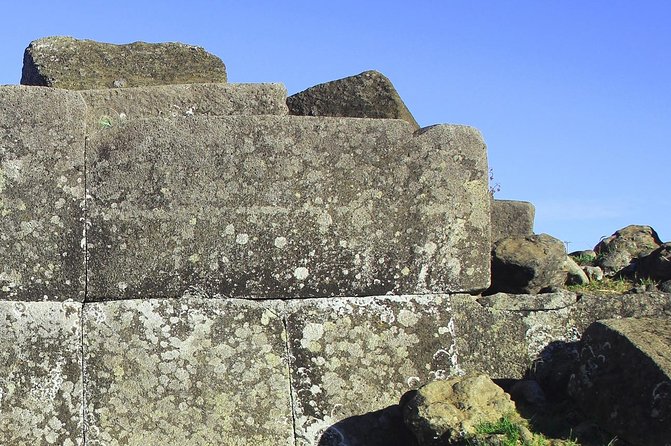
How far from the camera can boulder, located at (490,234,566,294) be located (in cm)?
608

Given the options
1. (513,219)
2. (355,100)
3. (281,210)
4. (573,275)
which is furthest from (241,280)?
(513,219)

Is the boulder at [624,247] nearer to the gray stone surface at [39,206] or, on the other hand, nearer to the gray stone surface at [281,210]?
the gray stone surface at [281,210]

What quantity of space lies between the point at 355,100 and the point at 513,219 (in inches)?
62.4

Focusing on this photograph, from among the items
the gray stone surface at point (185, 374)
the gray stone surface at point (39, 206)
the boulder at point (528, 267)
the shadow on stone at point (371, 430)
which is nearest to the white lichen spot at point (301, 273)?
the gray stone surface at point (185, 374)

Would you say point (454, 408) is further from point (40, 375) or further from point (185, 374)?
point (40, 375)

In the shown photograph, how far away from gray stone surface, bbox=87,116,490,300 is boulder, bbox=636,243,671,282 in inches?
61.4

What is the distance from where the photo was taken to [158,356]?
5414 mm

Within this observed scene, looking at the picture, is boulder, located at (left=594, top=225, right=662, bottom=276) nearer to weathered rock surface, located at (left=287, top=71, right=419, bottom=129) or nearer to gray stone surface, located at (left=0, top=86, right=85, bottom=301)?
weathered rock surface, located at (left=287, top=71, right=419, bottom=129)

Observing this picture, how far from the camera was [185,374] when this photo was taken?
541 cm

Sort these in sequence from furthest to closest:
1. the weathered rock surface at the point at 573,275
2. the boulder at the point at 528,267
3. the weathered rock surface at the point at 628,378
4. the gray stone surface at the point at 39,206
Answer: the weathered rock surface at the point at 573,275
the boulder at the point at 528,267
the gray stone surface at the point at 39,206
the weathered rock surface at the point at 628,378

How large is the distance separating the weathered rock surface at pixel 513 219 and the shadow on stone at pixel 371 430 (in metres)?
2.04

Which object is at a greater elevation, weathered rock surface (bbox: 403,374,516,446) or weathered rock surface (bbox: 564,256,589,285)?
weathered rock surface (bbox: 564,256,589,285)

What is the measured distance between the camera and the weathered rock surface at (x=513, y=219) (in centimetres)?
707

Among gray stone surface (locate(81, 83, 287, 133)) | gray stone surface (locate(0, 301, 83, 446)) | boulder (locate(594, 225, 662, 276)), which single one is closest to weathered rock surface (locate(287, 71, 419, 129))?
gray stone surface (locate(81, 83, 287, 133))
